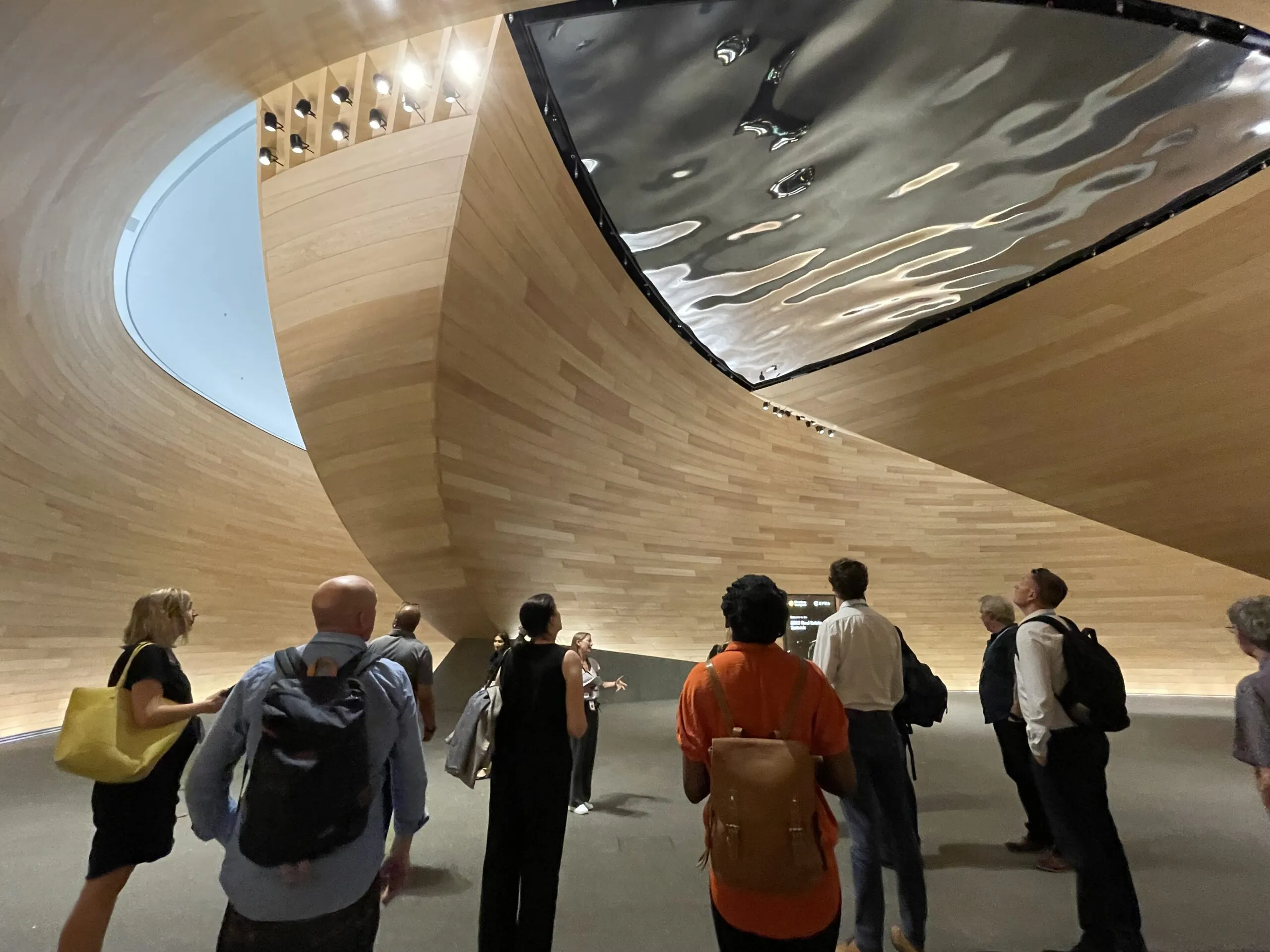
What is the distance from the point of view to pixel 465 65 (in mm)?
3301

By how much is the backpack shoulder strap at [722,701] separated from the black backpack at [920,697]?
1.45m

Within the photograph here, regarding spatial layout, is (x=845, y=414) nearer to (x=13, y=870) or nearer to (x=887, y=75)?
(x=887, y=75)

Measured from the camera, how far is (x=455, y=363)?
4.62 metres

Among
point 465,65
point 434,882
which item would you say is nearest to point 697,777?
point 434,882

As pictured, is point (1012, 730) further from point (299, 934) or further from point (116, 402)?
point (116, 402)

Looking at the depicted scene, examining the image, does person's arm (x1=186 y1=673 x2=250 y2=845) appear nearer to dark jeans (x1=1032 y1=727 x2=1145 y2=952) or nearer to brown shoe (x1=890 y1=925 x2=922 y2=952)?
brown shoe (x1=890 y1=925 x2=922 y2=952)

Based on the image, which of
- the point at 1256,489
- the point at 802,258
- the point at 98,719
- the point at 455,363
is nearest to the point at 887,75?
the point at 802,258

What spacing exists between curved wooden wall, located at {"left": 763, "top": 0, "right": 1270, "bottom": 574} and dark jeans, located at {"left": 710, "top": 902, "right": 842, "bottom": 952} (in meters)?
3.81

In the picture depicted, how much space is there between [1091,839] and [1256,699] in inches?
22.1

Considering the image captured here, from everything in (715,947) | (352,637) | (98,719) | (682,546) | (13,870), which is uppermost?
(682,546)

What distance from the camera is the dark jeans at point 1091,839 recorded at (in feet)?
5.66

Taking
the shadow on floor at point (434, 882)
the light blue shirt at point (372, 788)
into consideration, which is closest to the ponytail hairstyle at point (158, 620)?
the light blue shirt at point (372, 788)

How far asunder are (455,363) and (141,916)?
11.0 ft

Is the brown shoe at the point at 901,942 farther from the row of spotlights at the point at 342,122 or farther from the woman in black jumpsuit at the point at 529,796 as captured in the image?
the row of spotlights at the point at 342,122
